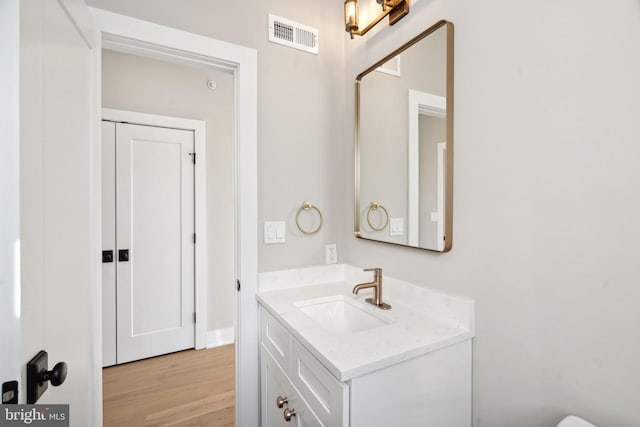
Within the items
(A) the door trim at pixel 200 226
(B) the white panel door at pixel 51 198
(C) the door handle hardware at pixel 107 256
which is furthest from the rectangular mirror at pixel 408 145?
(C) the door handle hardware at pixel 107 256

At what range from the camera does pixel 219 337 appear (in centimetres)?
295

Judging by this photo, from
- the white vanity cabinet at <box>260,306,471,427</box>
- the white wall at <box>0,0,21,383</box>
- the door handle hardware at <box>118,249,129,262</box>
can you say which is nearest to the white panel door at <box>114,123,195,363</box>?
the door handle hardware at <box>118,249,129,262</box>

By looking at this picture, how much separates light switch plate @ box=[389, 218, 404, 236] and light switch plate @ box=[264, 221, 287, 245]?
59cm

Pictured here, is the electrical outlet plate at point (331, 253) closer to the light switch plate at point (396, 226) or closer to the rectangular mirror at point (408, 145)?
the rectangular mirror at point (408, 145)

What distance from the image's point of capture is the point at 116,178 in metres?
2.49

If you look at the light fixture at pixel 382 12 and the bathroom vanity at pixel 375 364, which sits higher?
the light fixture at pixel 382 12

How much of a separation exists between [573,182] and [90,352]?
69.6 inches

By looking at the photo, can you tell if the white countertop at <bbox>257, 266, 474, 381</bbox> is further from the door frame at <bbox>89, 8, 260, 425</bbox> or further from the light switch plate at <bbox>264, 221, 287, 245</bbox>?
the light switch plate at <bbox>264, 221, 287, 245</bbox>

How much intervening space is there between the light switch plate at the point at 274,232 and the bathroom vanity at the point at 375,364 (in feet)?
1.12

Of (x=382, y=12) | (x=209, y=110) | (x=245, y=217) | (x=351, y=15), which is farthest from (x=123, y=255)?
(x=382, y=12)

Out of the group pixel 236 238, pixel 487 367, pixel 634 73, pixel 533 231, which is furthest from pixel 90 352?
pixel 634 73

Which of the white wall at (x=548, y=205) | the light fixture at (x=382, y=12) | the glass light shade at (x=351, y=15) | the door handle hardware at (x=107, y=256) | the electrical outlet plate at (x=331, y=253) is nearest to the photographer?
the white wall at (x=548, y=205)

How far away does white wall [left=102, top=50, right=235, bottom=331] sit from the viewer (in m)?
2.54

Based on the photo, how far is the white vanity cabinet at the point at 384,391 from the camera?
878mm
